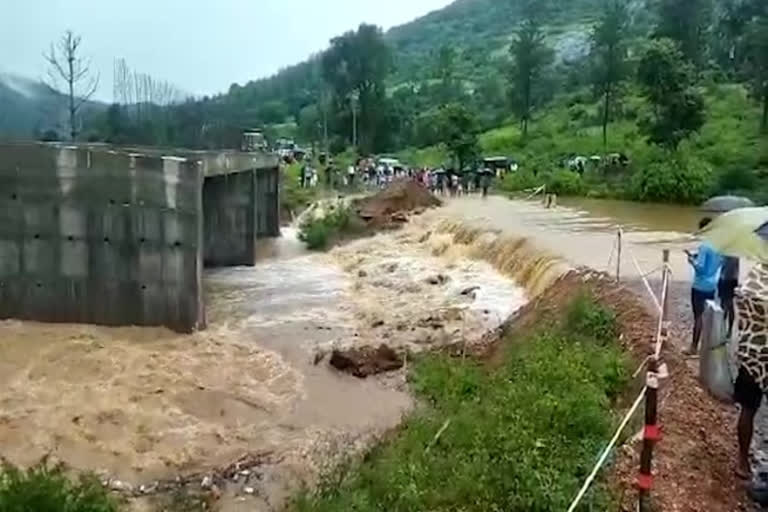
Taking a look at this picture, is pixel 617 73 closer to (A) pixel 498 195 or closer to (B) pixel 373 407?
(A) pixel 498 195

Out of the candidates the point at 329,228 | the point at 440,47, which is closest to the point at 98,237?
the point at 329,228

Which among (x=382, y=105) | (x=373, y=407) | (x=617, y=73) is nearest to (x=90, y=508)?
(x=373, y=407)

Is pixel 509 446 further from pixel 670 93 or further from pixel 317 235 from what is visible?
pixel 670 93

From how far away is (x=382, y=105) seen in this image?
209 ft

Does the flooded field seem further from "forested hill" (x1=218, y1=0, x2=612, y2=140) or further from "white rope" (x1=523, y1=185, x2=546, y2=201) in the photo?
"forested hill" (x1=218, y1=0, x2=612, y2=140)

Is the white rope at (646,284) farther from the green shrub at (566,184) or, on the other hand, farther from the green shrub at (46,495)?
the green shrub at (566,184)

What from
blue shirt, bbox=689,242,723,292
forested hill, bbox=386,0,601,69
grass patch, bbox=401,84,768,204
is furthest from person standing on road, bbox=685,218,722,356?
forested hill, bbox=386,0,601,69

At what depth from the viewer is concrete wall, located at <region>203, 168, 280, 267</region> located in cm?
2903

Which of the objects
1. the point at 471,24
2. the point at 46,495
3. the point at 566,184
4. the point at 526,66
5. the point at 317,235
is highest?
the point at 471,24

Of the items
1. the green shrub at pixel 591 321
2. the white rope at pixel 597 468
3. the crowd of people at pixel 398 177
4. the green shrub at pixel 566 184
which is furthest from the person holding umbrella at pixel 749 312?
the green shrub at pixel 566 184

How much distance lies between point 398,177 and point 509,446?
38563mm

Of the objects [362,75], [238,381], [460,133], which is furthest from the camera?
[362,75]

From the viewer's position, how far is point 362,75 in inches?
2477

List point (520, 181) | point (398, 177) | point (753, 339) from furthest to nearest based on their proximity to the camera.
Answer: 1. point (520, 181)
2. point (398, 177)
3. point (753, 339)
